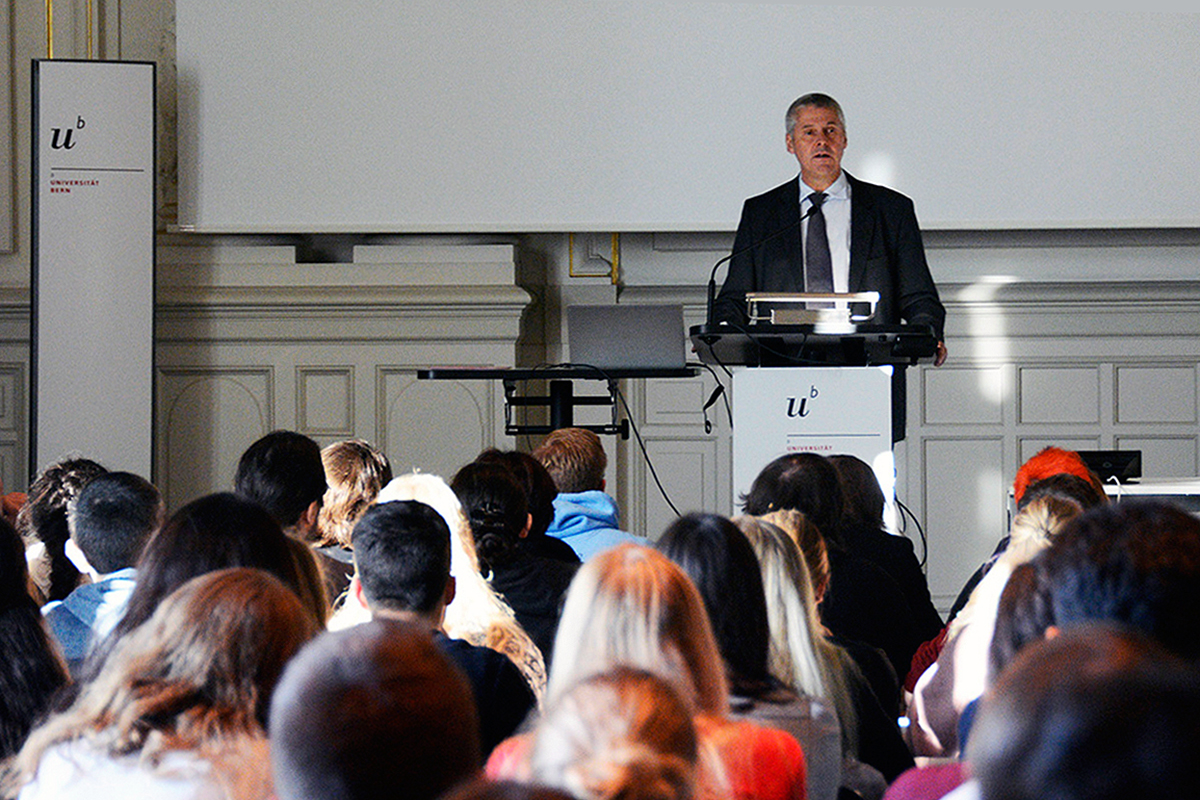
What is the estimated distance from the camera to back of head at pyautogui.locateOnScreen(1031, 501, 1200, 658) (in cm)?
116

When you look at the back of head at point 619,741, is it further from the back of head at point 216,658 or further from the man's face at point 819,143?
the man's face at point 819,143

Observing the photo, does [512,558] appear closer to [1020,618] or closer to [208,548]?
[208,548]

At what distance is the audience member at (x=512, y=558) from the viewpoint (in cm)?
250

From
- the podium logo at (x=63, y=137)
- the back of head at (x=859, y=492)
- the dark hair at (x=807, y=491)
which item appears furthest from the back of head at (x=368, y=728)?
the podium logo at (x=63, y=137)

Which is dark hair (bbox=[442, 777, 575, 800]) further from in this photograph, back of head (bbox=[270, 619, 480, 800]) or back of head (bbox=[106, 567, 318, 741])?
back of head (bbox=[106, 567, 318, 741])

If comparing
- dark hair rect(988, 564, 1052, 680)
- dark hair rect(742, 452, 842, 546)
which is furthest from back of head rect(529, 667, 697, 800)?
dark hair rect(742, 452, 842, 546)

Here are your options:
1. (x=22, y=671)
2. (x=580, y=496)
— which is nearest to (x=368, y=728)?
(x=22, y=671)

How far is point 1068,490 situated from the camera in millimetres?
2688

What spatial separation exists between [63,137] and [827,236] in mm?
3142

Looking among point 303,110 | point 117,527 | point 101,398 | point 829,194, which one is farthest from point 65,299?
point 117,527

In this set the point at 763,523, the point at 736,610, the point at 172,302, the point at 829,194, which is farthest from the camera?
the point at 172,302

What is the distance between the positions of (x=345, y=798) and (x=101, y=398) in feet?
16.0

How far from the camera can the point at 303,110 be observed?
223 inches

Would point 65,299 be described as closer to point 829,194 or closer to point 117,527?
point 829,194
